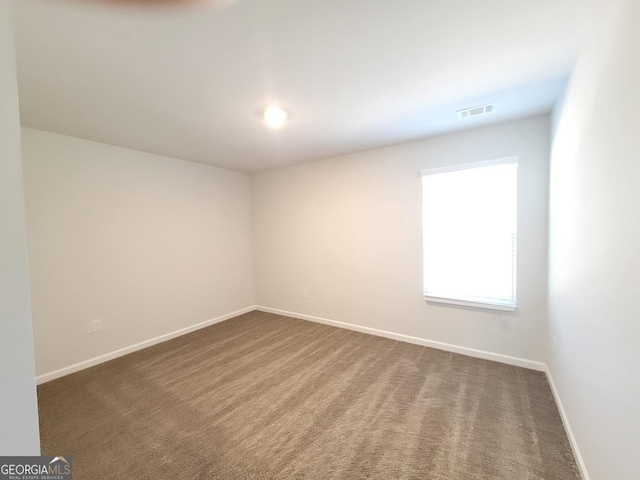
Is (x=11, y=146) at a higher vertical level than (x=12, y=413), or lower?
higher

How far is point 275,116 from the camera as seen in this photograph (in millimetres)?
2316

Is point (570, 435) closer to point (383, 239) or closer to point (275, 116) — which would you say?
point (383, 239)

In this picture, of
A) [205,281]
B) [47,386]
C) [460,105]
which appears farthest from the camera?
[205,281]

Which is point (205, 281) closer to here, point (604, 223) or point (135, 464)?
point (135, 464)

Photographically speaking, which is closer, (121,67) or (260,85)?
(121,67)

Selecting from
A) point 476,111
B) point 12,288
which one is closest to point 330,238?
point 476,111

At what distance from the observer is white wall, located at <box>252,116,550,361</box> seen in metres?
2.58

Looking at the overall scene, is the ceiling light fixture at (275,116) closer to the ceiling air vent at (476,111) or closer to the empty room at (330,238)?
the empty room at (330,238)

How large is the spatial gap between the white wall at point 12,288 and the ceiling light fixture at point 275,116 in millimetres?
1614

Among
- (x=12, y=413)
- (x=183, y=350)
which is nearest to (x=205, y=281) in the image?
(x=183, y=350)

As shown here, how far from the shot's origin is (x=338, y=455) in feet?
5.47

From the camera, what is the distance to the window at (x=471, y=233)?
8.83ft

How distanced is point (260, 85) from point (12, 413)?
2.00m

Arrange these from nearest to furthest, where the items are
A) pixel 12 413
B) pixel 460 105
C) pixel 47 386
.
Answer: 1. pixel 12 413
2. pixel 460 105
3. pixel 47 386
